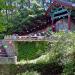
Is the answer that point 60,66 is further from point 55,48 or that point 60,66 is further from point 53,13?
point 53,13

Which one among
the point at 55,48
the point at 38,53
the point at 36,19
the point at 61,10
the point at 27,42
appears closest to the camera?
the point at 55,48

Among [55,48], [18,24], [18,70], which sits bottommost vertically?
[18,24]

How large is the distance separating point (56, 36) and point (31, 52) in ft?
16.4

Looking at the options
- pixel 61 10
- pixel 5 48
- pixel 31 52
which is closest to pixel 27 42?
pixel 31 52

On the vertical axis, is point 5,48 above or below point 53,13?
above

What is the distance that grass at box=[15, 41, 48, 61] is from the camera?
65.6ft

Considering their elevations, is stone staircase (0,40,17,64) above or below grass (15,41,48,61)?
above

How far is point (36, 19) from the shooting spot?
104 ft

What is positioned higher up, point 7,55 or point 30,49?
point 7,55

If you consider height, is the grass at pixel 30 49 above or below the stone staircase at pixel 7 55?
below

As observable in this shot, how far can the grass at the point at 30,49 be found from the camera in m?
20.0

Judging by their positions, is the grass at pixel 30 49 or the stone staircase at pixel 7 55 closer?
the stone staircase at pixel 7 55

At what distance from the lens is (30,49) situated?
2086 cm

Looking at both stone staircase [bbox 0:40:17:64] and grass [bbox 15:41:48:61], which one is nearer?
stone staircase [bbox 0:40:17:64]
